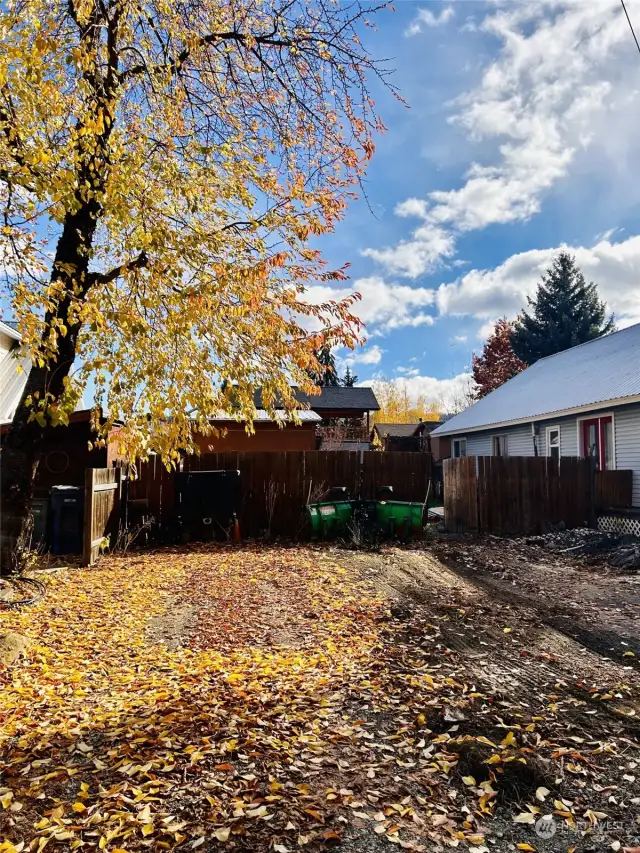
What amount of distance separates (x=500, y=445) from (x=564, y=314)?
1570cm

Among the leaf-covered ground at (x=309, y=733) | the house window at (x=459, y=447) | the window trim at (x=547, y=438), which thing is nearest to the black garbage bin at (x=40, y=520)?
the leaf-covered ground at (x=309, y=733)

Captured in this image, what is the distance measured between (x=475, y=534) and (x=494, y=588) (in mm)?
4690

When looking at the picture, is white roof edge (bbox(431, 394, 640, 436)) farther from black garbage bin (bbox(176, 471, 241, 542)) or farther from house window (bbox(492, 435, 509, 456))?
black garbage bin (bbox(176, 471, 241, 542))

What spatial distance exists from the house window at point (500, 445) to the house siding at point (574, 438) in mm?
163

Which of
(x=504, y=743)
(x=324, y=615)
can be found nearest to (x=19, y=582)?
(x=324, y=615)

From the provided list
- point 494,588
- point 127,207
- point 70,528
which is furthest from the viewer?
point 70,528

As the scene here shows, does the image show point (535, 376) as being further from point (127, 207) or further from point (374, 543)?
→ point (127, 207)

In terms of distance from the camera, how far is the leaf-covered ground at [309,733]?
228 centimetres

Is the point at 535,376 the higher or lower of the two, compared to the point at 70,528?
higher

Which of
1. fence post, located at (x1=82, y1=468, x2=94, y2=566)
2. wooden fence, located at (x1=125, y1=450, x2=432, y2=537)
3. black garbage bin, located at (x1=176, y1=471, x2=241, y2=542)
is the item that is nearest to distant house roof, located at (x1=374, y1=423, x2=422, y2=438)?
wooden fence, located at (x1=125, y1=450, x2=432, y2=537)

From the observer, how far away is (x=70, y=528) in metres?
8.45

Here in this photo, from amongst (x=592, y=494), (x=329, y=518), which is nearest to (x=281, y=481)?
(x=329, y=518)

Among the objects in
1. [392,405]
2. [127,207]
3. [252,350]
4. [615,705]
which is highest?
[392,405]

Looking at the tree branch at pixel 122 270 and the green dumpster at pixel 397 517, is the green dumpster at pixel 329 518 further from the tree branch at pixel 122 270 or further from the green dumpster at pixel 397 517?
the tree branch at pixel 122 270
